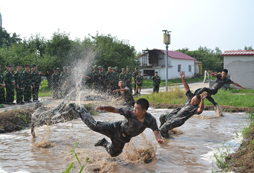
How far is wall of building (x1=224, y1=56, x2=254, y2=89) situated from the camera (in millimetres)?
21406

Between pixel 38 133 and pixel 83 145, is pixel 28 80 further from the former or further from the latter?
pixel 83 145

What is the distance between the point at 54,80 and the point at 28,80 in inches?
86.3

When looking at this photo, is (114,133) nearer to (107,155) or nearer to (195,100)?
(107,155)

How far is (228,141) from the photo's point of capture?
740cm

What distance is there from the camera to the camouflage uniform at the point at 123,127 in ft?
16.9

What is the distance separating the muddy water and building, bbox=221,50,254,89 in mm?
13619

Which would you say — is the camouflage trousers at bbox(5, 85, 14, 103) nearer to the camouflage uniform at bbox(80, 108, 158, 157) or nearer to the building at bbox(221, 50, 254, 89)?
the camouflage uniform at bbox(80, 108, 158, 157)

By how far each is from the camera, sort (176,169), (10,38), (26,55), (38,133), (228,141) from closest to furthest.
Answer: (176,169)
(228,141)
(38,133)
(26,55)
(10,38)

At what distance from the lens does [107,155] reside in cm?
620

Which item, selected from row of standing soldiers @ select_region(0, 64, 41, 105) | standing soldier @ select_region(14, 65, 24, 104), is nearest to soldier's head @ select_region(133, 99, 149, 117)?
row of standing soldiers @ select_region(0, 64, 41, 105)

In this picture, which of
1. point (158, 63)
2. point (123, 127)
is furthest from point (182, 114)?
point (158, 63)

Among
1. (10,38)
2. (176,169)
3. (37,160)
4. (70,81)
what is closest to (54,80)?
(70,81)

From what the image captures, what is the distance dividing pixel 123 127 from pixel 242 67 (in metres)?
19.0

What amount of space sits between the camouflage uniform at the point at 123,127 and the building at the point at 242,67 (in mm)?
18556
